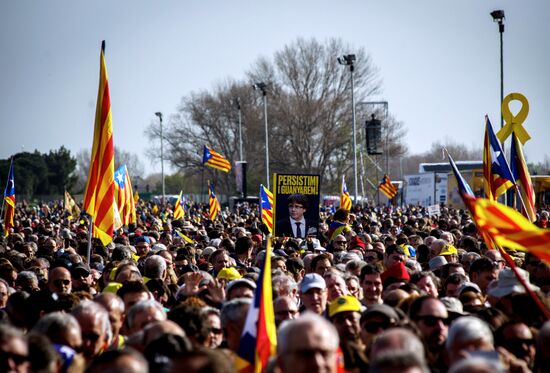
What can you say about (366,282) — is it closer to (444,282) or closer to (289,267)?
(444,282)

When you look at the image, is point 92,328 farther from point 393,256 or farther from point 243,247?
point 243,247

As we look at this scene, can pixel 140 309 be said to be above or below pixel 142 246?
above

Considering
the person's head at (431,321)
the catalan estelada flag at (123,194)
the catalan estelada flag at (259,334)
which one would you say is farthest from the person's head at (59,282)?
the catalan estelada flag at (123,194)

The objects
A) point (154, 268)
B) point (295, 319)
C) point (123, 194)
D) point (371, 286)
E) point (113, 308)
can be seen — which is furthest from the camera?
point (123, 194)

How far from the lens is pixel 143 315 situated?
6977 millimetres

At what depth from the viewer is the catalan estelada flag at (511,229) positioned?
6824mm

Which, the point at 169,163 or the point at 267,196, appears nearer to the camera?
the point at 267,196

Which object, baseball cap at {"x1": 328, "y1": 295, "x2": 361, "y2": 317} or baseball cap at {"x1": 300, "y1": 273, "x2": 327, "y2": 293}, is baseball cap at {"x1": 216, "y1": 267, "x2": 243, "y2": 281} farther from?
baseball cap at {"x1": 328, "y1": 295, "x2": 361, "y2": 317}

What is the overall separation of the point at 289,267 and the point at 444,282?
228 centimetres

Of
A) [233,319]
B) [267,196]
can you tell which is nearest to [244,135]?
[267,196]

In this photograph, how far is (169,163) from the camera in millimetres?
78688

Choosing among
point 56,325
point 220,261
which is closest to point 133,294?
point 56,325

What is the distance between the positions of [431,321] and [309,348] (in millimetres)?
2416

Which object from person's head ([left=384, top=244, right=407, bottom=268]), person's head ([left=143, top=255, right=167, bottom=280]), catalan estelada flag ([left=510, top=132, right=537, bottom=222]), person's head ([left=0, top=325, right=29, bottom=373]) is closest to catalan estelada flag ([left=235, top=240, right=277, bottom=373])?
person's head ([left=0, top=325, right=29, bottom=373])
